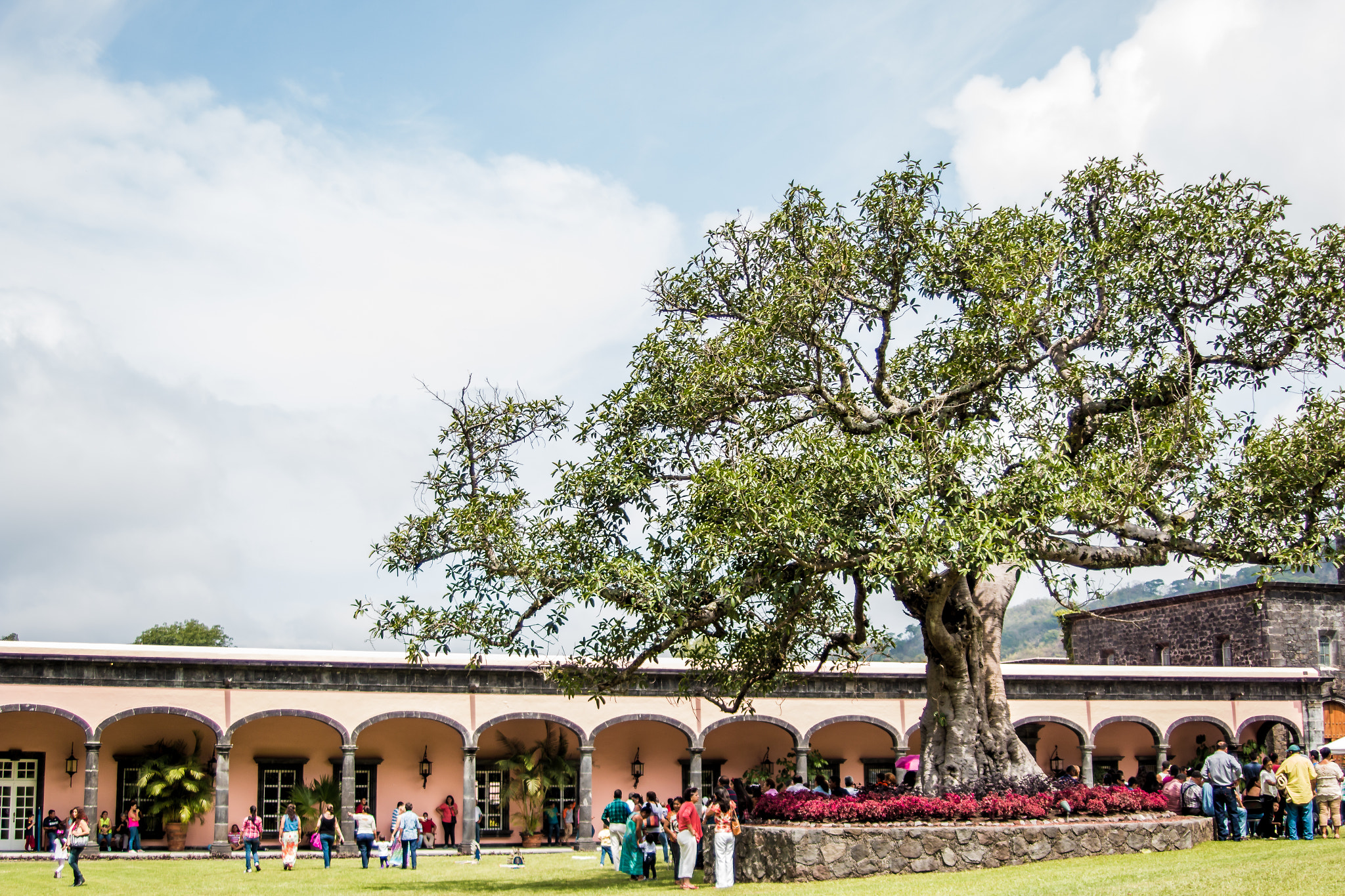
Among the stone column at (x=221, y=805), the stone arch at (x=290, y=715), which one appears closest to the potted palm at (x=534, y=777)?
the stone arch at (x=290, y=715)

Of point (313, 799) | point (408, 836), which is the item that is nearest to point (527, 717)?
point (313, 799)

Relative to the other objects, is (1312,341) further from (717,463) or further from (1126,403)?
(717,463)

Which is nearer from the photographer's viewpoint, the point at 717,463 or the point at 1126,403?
the point at 717,463

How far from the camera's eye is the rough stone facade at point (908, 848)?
45.9 feet

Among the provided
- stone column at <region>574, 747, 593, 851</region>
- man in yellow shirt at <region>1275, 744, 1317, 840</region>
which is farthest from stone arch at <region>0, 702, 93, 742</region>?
man in yellow shirt at <region>1275, 744, 1317, 840</region>

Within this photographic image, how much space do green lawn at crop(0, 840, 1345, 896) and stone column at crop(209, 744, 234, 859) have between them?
1634 mm

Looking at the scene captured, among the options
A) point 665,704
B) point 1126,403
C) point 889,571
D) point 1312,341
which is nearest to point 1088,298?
point 1126,403

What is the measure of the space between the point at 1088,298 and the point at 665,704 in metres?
14.1

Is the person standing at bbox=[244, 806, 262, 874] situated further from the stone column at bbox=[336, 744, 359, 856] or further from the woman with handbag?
the stone column at bbox=[336, 744, 359, 856]

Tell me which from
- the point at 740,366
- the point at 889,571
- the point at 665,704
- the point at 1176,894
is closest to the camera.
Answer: the point at 1176,894

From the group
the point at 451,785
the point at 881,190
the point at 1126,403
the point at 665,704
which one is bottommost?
the point at 451,785

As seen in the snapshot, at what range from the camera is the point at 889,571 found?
41.2 ft

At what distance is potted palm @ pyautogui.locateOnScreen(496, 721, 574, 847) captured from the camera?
1048 inches

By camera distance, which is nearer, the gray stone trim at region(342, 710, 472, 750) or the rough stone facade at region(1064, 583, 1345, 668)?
the gray stone trim at region(342, 710, 472, 750)
